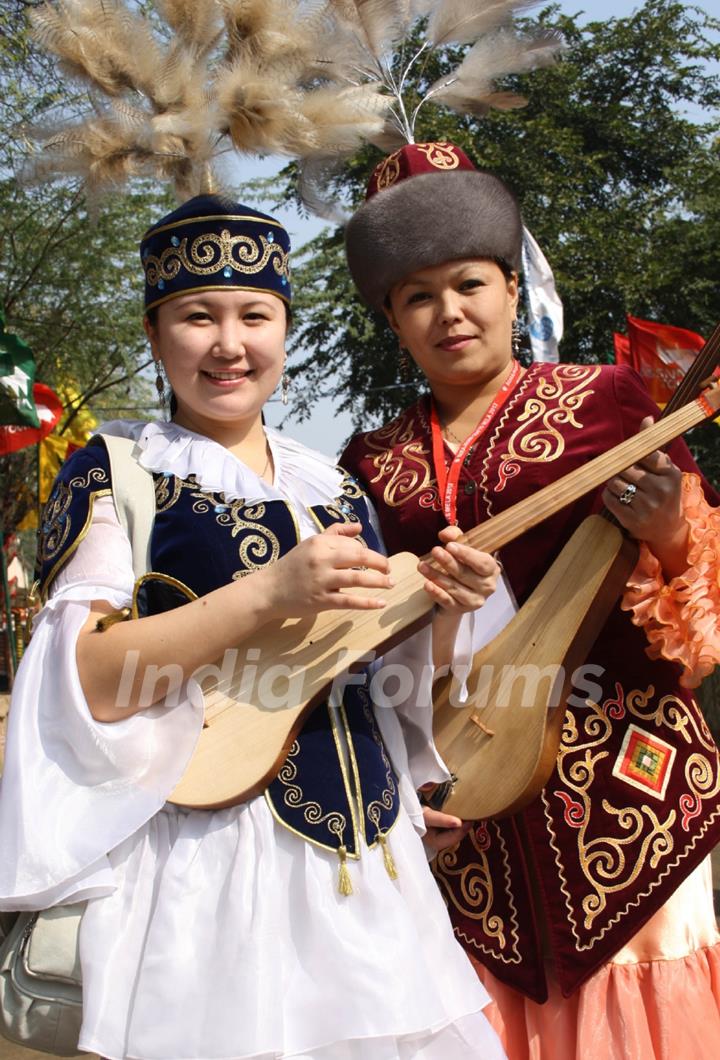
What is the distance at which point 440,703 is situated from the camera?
2.41 metres

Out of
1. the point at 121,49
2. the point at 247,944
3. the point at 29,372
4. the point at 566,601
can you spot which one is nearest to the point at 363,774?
the point at 247,944

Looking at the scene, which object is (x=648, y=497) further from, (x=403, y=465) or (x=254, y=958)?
(x=254, y=958)

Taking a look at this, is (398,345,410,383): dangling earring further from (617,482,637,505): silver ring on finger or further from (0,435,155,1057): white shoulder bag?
(0,435,155,1057): white shoulder bag

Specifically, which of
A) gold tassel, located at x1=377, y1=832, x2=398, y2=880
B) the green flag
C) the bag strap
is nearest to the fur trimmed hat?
the bag strap

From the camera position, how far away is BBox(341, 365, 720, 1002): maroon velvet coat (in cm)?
235

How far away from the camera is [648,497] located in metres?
2.26

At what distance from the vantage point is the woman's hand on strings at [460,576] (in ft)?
6.48

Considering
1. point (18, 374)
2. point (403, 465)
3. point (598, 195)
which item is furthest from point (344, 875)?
point (598, 195)

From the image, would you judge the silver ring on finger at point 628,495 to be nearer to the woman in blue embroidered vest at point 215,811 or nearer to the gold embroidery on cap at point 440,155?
the woman in blue embroidered vest at point 215,811

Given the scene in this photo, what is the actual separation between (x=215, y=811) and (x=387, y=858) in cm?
31

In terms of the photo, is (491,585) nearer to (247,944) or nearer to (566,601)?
(566,601)

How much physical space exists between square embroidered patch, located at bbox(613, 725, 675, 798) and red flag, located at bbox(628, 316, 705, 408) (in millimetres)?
7245

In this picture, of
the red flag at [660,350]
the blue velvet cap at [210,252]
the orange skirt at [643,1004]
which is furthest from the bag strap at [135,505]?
the red flag at [660,350]

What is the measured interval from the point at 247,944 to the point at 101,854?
10.3 inches
